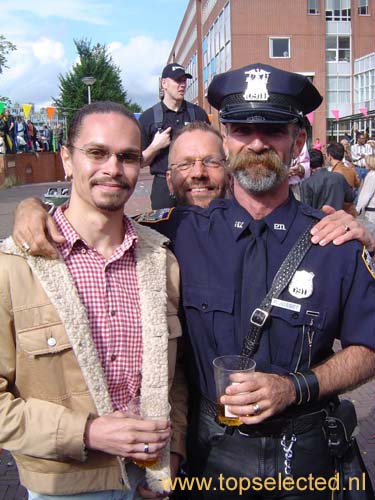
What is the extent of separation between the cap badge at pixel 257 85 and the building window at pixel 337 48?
149 ft

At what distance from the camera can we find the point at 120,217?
217 cm

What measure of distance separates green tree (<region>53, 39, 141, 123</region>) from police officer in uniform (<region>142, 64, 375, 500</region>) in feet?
162

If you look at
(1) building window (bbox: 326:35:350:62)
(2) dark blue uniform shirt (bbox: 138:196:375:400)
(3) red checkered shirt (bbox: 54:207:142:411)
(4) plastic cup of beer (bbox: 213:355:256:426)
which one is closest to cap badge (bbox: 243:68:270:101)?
(2) dark blue uniform shirt (bbox: 138:196:375:400)

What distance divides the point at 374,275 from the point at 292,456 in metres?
0.74

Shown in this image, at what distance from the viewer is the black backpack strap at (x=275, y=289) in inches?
81.4

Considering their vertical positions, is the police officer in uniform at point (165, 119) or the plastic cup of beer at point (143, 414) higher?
the police officer in uniform at point (165, 119)

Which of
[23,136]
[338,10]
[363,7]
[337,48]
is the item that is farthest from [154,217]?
[363,7]

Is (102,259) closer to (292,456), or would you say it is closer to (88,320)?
(88,320)

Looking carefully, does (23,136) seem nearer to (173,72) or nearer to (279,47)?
(173,72)

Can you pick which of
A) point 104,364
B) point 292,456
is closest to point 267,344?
point 292,456

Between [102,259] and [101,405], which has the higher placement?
[102,259]

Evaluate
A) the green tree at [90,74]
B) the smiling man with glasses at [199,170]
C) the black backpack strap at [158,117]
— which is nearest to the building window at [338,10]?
the green tree at [90,74]

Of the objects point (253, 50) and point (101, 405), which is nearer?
point (101, 405)

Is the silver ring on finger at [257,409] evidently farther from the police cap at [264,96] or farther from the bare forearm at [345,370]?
the police cap at [264,96]
